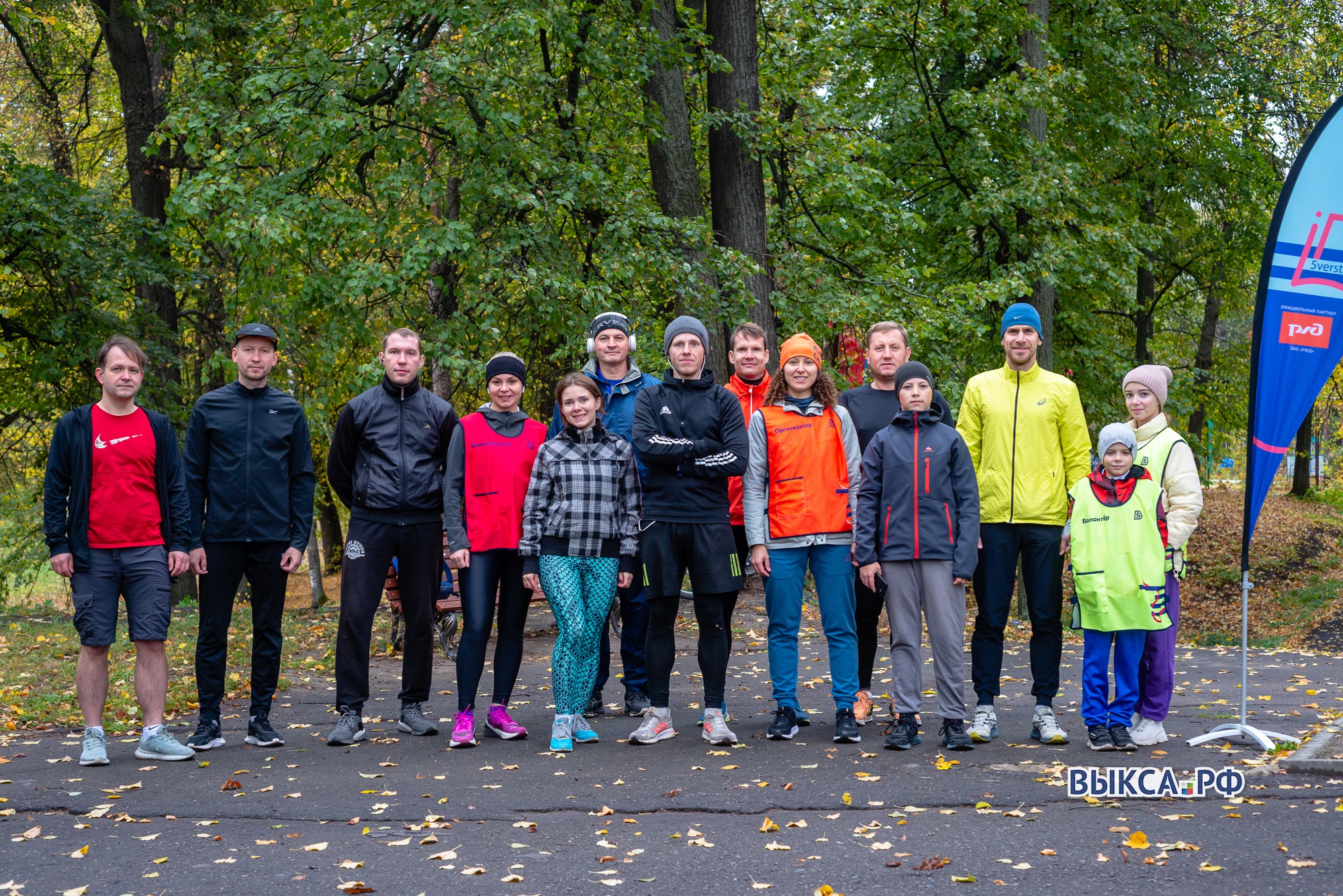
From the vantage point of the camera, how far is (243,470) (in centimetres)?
652

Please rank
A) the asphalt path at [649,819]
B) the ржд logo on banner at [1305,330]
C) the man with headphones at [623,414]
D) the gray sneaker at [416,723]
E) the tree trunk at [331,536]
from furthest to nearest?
the tree trunk at [331,536], the man with headphones at [623,414], the gray sneaker at [416,723], the ржд logo on banner at [1305,330], the asphalt path at [649,819]

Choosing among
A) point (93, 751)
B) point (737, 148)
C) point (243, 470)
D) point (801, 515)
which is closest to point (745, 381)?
point (801, 515)

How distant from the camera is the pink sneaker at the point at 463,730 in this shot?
6.47 m

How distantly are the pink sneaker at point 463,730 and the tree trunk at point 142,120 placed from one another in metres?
9.94

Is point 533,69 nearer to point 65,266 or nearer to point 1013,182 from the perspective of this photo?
point 65,266

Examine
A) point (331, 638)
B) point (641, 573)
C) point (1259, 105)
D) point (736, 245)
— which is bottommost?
point (331, 638)

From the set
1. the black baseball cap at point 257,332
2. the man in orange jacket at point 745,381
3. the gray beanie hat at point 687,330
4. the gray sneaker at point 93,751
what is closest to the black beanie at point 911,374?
the man in orange jacket at point 745,381

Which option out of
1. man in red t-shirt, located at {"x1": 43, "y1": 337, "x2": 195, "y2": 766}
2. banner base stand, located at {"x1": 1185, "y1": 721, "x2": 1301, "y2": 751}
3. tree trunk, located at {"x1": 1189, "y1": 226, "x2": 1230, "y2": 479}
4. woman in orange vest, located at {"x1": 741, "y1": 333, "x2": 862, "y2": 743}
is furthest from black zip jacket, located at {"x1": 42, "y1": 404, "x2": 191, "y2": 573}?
tree trunk, located at {"x1": 1189, "y1": 226, "x2": 1230, "y2": 479}

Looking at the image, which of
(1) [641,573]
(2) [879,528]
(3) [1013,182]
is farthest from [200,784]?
(3) [1013,182]

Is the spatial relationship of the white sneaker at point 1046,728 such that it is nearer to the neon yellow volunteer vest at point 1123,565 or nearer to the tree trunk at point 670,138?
the neon yellow volunteer vest at point 1123,565

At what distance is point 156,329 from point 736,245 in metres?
7.34

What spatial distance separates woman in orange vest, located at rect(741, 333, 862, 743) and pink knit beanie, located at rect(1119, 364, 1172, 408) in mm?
1651

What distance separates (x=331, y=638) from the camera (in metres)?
12.3

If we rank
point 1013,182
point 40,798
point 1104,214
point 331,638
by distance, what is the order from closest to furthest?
point 40,798
point 331,638
point 1013,182
point 1104,214
